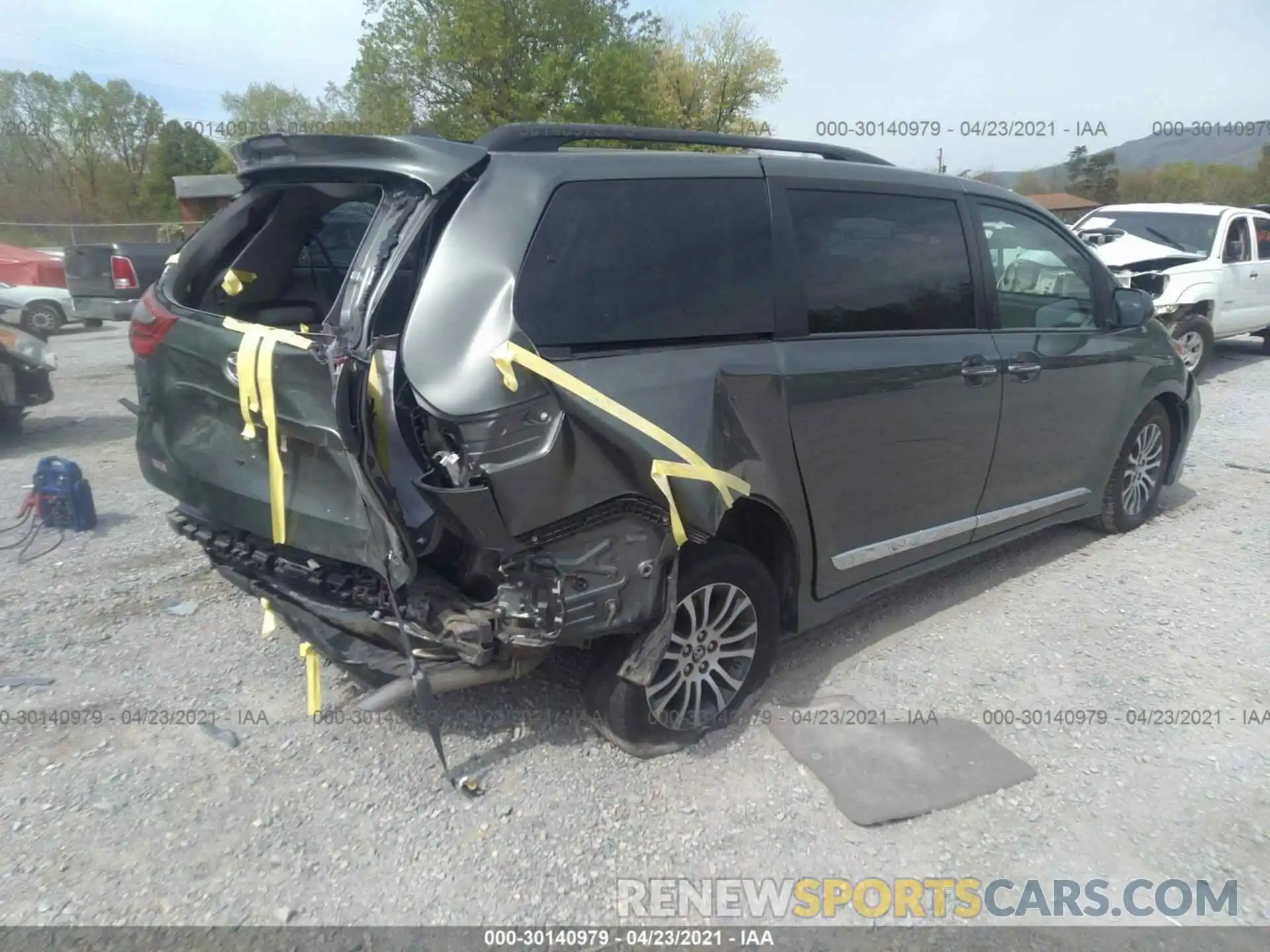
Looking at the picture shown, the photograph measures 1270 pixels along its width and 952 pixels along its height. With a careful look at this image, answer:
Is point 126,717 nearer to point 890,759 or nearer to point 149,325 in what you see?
point 149,325

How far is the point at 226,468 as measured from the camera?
3.10m

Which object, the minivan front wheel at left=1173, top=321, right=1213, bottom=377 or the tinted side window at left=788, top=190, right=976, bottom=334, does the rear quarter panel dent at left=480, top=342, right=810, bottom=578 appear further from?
the minivan front wheel at left=1173, top=321, right=1213, bottom=377

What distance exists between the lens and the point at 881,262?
371 centimetres

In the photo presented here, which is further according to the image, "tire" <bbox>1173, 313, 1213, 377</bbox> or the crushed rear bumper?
"tire" <bbox>1173, 313, 1213, 377</bbox>

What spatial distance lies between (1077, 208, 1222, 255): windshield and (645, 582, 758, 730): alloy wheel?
9625 millimetres

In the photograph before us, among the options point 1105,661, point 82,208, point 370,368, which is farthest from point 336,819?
point 82,208

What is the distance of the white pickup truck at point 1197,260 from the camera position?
9.95 m

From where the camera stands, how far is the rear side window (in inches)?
111

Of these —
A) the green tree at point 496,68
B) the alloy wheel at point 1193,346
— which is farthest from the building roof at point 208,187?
the green tree at point 496,68

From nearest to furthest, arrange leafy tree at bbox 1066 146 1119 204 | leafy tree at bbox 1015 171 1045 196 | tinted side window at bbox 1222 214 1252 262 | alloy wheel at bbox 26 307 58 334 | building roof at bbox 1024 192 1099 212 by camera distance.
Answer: tinted side window at bbox 1222 214 1252 262 < alloy wheel at bbox 26 307 58 334 < building roof at bbox 1024 192 1099 212 < leafy tree at bbox 1015 171 1045 196 < leafy tree at bbox 1066 146 1119 204

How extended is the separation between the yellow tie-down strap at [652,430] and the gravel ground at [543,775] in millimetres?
977

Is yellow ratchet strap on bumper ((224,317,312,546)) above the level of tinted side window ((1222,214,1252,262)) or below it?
below

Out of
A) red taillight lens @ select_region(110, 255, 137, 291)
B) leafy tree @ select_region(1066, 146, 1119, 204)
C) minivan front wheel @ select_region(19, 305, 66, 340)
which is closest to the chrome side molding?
red taillight lens @ select_region(110, 255, 137, 291)

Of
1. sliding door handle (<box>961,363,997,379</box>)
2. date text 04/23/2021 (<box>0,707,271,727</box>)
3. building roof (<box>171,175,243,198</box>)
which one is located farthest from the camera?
building roof (<box>171,175,243,198</box>)
